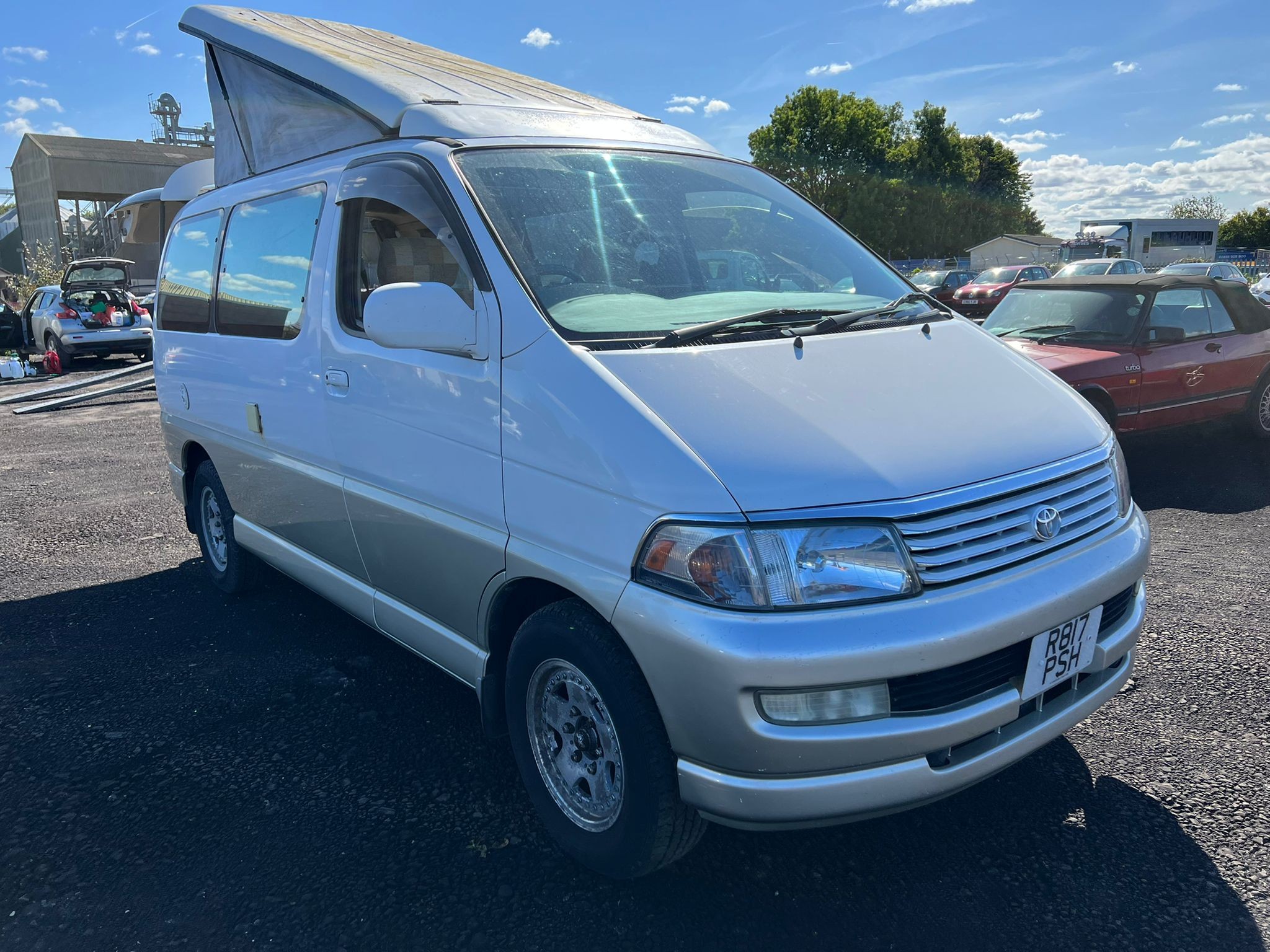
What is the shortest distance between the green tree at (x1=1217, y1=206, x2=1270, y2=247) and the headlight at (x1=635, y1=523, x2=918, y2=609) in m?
97.9

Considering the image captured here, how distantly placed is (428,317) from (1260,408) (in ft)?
25.3

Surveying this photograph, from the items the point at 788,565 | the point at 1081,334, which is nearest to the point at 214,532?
the point at 788,565

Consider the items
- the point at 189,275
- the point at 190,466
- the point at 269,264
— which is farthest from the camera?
the point at 190,466

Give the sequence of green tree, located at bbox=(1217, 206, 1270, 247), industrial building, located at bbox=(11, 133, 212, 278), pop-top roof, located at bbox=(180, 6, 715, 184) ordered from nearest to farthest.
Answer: pop-top roof, located at bbox=(180, 6, 715, 184) → industrial building, located at bbox=(11, 133, 212, 278) → green tree, located at bbox=(1217, 206, 1270, 247)

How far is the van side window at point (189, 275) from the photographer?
449cm

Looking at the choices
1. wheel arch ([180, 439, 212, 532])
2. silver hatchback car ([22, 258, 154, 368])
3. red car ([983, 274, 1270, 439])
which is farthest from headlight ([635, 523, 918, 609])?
silver hatchback car ([22, 258, 154, 368])

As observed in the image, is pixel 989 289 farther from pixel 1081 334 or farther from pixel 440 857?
pixel 440 857

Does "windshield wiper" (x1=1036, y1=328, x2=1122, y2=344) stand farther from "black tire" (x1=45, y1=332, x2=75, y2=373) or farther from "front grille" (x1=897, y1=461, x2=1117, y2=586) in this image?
"black tire" (x1=45, y1=332, x2=75, y2=373)

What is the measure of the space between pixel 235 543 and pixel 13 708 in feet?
4.16

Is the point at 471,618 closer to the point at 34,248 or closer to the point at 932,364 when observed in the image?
the point at 932,364

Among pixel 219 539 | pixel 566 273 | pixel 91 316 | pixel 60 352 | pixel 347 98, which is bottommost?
pixel 219 539

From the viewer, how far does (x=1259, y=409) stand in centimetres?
776

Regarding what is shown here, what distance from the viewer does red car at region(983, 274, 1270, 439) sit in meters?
6.91

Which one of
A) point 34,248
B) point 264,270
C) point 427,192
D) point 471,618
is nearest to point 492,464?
point 471,618
